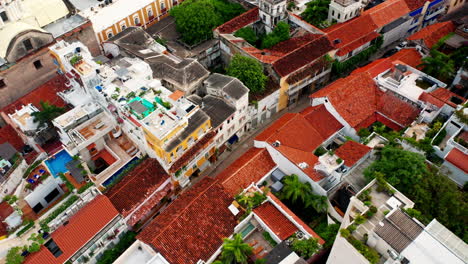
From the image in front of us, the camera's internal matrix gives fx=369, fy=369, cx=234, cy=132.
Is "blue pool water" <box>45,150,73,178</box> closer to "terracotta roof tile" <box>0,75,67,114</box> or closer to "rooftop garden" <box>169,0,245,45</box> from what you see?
"terracotta roof tile" <box>0,75,67,114</box>

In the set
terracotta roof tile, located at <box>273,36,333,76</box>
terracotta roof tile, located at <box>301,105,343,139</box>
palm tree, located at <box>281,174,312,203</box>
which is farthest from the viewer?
terracotta roof tile, located at <box>273,36,333,76</box>

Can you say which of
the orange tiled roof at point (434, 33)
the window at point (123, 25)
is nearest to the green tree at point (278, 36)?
the orange tiled roof at point (434, 33)

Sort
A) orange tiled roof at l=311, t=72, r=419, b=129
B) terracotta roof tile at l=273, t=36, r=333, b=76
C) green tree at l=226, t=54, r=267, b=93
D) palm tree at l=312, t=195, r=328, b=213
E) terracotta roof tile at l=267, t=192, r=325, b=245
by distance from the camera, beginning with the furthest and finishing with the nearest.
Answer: terracotta roof tile at l=273, t=36, r=333, b=76
green tree at l=226, t=54, r=267, b=93
orange tiled roof at l=311, t=72, r=419, b=129
palm tree at l=312, t=195, r=328, b=213
terracotta roof tile at l=267, t=192, r=325, b=245

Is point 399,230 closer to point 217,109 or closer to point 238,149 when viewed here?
point 217,109

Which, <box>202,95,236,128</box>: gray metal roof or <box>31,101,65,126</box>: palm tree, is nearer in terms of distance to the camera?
<box>31,101,65,126</box>: palm tree

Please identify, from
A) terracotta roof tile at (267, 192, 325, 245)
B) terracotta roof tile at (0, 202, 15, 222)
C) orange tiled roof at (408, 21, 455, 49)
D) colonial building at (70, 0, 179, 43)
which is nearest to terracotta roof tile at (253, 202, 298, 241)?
terracotta roof tile at (267, 192, 325, 245)

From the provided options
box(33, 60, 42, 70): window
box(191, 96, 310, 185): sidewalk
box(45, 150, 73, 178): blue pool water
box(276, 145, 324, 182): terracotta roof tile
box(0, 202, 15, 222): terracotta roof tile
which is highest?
box(33, 60, 42, 70): window
